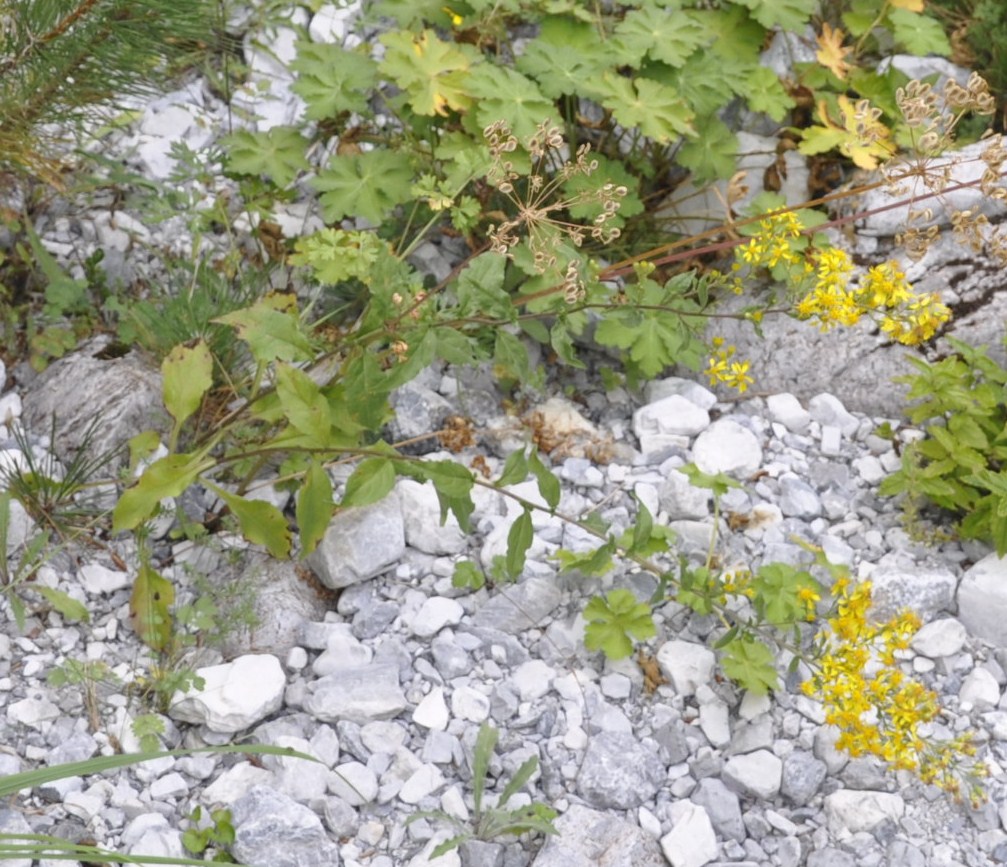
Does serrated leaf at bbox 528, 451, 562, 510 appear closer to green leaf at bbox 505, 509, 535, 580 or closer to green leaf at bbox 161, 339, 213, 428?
green leaf at bbox 505, 509, 535, 580

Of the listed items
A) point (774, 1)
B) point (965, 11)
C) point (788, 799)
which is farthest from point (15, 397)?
point (965, 11)

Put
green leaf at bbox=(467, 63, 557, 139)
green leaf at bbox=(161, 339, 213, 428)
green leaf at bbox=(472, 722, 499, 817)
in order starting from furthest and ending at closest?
1. green leaf at bbox=(467, 63, 557, 139)
2. green leaf at bbox=(161, 339, 213, 428)
3. green leaf at bbox=(472, 722, 499, 817)

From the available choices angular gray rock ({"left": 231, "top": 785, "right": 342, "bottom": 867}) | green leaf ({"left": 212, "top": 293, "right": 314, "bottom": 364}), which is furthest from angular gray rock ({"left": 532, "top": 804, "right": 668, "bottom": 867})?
green leaf ({"left": 212, "top": 293, "right": 314, "bottom": 364})

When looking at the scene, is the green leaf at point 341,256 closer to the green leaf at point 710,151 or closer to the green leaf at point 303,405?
the green leaf at point 303,405

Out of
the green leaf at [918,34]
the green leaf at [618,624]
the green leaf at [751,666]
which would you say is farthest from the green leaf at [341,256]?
the green leaf at [918,34]

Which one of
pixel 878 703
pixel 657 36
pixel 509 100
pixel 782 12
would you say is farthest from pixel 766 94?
pixel 878 703

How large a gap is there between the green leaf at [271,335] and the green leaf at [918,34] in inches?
88.3

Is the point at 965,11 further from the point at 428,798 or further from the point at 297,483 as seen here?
the point at 428,798

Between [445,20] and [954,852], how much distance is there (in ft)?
8.46

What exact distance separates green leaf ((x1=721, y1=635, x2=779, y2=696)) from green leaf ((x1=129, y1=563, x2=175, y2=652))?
48.7 inches

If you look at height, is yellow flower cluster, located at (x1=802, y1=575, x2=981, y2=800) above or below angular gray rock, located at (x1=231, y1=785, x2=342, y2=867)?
below

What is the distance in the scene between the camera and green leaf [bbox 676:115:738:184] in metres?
3.58

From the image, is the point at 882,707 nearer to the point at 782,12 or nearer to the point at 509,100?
the point at 509,100

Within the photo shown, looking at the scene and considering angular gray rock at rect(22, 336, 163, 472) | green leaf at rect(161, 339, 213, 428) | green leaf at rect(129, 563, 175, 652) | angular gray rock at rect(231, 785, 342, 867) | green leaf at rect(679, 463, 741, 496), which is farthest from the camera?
angular gray rock at rect(22, 336, 163, 472)
